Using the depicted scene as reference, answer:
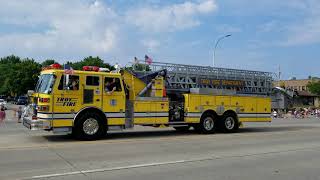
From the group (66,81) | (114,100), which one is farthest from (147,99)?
(66,81)

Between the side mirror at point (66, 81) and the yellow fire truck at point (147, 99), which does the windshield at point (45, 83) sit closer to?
the yellow fire truck at point (147, 99)

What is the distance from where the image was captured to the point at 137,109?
55.3 feet

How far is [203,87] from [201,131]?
1.97 meters

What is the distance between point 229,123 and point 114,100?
19.7 feet

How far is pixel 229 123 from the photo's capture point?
65.0 ft

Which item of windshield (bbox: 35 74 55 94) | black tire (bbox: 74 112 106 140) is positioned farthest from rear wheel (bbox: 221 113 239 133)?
windshield (bbox: 35 74 55 94)

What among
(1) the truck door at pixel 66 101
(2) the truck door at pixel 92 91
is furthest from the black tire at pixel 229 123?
(1) the truck door at pixel 66 101

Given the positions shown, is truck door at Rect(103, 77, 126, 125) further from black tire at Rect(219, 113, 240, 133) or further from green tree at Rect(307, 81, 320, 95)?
green tree at Rect(307, 81, 320, 95)

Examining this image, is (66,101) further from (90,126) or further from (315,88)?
(315,88)

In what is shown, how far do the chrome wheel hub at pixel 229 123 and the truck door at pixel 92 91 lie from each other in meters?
6.39

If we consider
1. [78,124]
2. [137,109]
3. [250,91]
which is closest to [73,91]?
[78,124]

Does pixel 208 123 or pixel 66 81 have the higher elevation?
pixel 66 81

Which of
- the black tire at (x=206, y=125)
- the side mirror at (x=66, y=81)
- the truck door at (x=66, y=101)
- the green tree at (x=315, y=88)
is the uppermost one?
the green tree at (x=315, y=88)

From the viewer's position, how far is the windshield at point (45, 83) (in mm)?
15086
